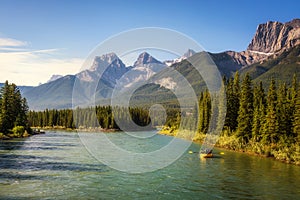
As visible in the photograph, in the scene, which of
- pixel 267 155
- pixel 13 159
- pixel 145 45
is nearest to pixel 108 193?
pixel 145 45

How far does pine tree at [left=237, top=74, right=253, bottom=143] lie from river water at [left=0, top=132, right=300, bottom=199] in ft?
65.6

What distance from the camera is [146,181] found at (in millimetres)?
32906

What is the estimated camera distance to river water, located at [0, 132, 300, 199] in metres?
27.4

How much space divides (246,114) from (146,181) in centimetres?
4036

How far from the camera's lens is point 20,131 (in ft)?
298

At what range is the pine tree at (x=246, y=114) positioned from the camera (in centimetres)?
6612

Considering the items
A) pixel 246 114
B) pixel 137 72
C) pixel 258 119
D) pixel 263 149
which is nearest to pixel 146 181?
pixel 263 149

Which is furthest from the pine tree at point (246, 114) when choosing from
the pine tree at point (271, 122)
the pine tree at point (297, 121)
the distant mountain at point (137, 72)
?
the distant mountain at point (137, 72)

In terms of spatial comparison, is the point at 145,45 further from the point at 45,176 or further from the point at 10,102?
the point at 10,102

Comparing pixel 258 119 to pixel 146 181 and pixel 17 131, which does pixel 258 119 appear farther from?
pixel 17 131

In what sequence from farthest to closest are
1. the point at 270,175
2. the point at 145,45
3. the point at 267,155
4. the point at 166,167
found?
the point at 267,155
the point at 166,167
the point at 270,175
the point at 145,45

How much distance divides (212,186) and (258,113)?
36042 mm

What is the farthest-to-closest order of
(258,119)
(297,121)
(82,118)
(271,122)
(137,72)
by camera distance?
(82,118)
(137,72)
(258,119)
(271,122)
(297,121)

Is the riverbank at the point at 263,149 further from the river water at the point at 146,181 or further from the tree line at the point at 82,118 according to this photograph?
the tree line at the point at 82,118
